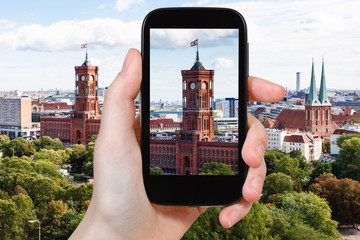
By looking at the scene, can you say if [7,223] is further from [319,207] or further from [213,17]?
[213,17]

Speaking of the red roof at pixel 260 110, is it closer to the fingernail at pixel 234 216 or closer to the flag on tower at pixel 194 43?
the flag on tower at pixel 194 43

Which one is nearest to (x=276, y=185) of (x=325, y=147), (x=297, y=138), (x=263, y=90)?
(x=297, y=138)

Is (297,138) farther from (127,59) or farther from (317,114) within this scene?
(127,59)

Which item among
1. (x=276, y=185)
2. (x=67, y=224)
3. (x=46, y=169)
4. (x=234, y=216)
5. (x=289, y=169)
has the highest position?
(x=234, y=216)

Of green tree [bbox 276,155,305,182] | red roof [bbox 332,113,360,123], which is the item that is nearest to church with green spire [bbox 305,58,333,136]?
red roof [bbox 332,113,360,123]

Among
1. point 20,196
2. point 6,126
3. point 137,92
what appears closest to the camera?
point 137,92

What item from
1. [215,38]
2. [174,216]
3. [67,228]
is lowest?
[67,228]


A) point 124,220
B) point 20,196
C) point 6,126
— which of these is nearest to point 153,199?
point 124,220

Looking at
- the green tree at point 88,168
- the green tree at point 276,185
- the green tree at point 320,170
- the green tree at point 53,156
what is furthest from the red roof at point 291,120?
the green tree at point 276,185
